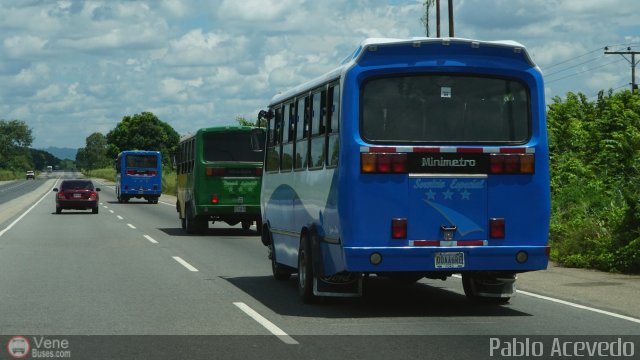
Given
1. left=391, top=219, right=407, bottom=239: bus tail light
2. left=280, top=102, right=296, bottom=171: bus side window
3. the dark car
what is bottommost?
the dark car

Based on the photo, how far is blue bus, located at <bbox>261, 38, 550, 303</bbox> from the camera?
10688 millimetres

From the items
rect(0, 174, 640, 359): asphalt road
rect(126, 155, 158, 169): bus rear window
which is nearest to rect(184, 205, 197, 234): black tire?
rect(0, 174, 640, 359): asphalt road

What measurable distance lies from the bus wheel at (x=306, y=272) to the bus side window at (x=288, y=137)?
162cm

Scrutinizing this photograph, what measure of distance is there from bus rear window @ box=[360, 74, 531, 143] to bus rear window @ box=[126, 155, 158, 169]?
1740 inches

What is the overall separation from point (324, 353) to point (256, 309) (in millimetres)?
3071

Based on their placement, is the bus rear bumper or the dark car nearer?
the bus rear bumper

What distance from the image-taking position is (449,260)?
10750 millimetres

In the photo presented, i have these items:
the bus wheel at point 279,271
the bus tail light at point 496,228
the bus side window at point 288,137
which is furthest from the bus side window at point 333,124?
the bus wheel at point 279,271

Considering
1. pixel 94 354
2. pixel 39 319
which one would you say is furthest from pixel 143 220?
pixel 94 354

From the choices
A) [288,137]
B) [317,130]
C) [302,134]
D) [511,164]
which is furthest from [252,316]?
[288,137]

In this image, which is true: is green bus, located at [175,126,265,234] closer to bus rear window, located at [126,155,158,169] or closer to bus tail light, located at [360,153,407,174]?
bus tail light, located at [360,153,407,174]

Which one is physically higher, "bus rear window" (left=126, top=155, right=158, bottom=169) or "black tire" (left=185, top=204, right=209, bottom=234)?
"bus rear window" (left=126, top=155, right=158, bottom=169)

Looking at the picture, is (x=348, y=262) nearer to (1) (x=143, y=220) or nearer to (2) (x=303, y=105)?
(2) (x=303, y=105)

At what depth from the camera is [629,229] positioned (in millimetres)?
16266
